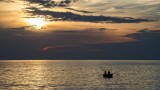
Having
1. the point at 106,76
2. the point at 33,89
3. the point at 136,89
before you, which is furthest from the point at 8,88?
the point at 106,76

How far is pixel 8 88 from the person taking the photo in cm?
8475

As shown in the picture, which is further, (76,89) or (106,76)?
(106,76)

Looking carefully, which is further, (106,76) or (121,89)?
(106,76)

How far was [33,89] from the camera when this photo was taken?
81688 mm

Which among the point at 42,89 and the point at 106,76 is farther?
the point at 106,76

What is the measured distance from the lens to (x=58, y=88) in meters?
84.0

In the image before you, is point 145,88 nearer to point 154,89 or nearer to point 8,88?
point 154,89

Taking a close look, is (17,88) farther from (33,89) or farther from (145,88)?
(145,88)

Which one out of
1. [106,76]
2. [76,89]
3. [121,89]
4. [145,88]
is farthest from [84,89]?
[106,76]

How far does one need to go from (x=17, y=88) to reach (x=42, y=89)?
7021 millimetres

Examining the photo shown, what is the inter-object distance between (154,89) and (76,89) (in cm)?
1995

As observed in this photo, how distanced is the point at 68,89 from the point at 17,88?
45.0 ft

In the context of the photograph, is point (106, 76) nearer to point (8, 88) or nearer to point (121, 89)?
point (121, 89)

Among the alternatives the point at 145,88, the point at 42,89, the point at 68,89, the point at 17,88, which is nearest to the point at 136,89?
the point at 145,88
